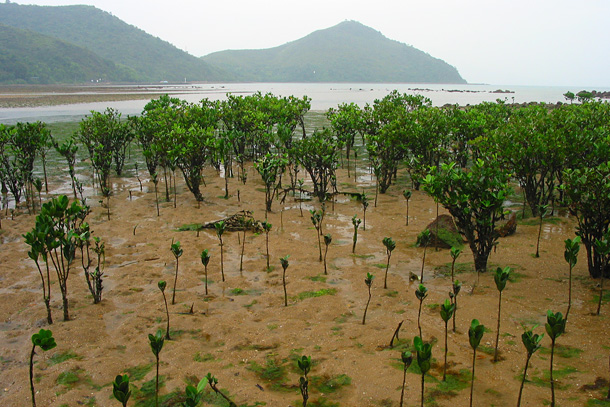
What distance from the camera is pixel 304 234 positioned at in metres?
12.4

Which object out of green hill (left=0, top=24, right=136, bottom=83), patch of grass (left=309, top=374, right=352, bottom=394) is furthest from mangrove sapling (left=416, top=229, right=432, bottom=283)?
green hill (left=0, top=24, right=136, bottom=83)

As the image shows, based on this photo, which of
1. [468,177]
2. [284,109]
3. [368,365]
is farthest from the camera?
[284,109]

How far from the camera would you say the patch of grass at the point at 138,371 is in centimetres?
544

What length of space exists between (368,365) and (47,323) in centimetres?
568

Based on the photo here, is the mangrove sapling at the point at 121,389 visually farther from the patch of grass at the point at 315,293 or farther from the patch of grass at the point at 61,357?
the patch of grass at the point at 315,293

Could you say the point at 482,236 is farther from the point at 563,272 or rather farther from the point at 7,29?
the point at 7,29

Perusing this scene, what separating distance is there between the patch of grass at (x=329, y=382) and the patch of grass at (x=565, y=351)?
2.88m

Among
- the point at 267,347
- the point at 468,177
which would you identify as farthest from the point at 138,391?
the point at 468,177

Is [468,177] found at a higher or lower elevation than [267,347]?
higher

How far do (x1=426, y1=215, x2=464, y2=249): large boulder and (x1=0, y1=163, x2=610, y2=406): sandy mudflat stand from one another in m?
0.40

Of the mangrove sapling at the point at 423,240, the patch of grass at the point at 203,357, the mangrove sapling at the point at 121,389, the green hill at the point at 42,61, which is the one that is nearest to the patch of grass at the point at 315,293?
the mangrove sapling at the point at 423,240

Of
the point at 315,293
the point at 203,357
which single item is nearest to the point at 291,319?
the point at 315,293

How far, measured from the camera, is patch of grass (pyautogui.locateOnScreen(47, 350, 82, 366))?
19.2ft

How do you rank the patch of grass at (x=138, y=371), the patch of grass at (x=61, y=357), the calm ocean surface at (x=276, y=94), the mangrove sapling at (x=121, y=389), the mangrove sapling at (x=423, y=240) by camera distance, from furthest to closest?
the calm ocean surface at (x=276, y=94) < the mangrove sapling at (x=423, y=240) < the patch of grass at (x=61, y=357) < the patch of grass at (x=138, y=371) < the mangrove sapling at (x=121, y=389)
